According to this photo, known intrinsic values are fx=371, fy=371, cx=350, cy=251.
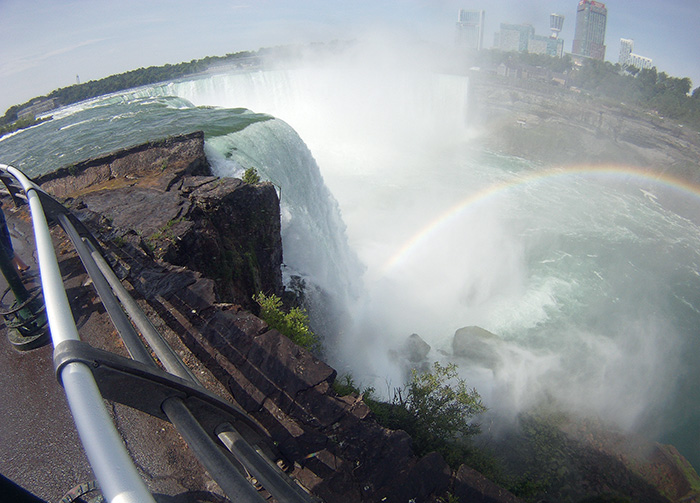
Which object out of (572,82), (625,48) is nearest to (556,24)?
(625,48)

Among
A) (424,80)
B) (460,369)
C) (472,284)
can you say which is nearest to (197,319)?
(460,369)

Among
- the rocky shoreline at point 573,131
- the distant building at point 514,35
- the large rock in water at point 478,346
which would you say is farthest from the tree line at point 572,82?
the distant building at point 514,35

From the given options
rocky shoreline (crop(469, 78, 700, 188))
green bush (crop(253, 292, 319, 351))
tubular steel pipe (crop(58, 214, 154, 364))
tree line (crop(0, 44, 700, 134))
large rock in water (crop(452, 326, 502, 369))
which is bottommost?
large rock in water (crop(452, 326, 502, 369))

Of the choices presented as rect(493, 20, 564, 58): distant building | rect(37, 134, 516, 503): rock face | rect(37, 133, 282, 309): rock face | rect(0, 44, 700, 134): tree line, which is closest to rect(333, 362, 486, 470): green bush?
rect(37, 134, 516, 503): rock face

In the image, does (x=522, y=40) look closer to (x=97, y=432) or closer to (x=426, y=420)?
(x=426, y=420)

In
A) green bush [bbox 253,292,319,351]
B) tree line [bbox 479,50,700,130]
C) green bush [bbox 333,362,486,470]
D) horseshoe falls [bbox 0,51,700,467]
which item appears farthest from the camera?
tree line [bbox 479,50,700,130]

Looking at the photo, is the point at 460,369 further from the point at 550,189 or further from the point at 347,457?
the point at 550,189

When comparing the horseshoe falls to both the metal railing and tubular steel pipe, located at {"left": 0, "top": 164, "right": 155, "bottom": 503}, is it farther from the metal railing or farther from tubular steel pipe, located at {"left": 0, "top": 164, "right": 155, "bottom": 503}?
tubular steel pipe, located at {"left": 0, "top": 164, "right": 155, "bottom": 503}
